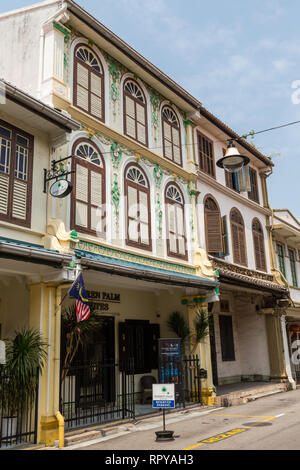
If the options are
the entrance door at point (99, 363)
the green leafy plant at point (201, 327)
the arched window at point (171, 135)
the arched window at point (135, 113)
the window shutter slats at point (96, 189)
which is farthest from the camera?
the arched window at point (171, 135)

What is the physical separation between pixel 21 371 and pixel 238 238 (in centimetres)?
1206

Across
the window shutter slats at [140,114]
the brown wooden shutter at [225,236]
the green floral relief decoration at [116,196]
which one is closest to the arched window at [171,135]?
the window shutter slats at [140,114]

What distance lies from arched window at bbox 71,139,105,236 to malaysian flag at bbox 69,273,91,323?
2.16 metres

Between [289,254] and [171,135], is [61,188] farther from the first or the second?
[289,254]

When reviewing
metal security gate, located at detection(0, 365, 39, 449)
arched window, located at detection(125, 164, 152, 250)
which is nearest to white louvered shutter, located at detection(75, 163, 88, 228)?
arched window, located at detection(125, 164, 152, 250)

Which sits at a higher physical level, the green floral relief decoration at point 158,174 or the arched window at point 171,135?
the arched window at point 171,135

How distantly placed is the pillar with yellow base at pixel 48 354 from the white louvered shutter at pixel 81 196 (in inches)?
83.5

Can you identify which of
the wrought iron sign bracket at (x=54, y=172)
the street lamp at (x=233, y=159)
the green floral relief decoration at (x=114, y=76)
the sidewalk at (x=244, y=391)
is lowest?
the sidewalk at (x=244, y=391)

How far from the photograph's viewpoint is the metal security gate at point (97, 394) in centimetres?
1092

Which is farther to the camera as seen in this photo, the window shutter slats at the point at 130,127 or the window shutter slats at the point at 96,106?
the window shutter slats at the point at 130,127

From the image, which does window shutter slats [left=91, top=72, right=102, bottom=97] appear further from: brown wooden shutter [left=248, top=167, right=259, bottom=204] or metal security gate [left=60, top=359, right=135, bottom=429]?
brown wooden shutter [left=248, top=167, right=259, bottom=204]

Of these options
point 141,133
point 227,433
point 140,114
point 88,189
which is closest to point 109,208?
point 88,189

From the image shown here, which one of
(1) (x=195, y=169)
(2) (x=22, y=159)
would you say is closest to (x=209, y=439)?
(2) (x=22, y=159)

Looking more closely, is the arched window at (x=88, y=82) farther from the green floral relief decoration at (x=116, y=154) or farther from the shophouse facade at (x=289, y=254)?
the shophouse facade at (x=289, y=254)
